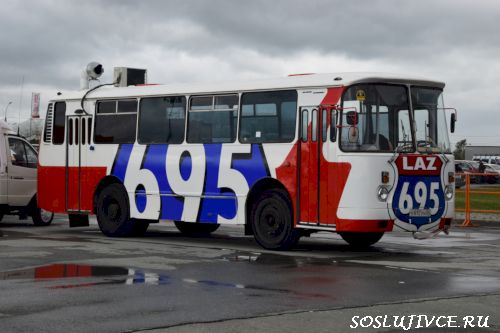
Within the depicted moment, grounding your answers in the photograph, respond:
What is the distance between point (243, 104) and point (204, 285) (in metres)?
6.90

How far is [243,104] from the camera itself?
59.5ft

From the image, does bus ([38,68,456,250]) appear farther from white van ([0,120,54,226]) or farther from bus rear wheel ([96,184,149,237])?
white van ([0,120,54,226])

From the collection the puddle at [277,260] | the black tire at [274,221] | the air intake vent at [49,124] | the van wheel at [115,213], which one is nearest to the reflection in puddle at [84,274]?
the puddle at [277,260]

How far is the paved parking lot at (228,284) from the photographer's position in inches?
361

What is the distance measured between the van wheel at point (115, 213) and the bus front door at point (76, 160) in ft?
1.90

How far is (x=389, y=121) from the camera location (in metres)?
16.6

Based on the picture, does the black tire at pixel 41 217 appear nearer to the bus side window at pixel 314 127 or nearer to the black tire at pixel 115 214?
the black tire at pixel 115 214

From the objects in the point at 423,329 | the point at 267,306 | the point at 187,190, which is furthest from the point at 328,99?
the point at 423,329

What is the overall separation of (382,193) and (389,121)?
1262 millimetres

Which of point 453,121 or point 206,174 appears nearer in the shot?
point 453,121

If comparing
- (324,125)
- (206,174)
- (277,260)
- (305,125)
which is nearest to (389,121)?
(324,125)

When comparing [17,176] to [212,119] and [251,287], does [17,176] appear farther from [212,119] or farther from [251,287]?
[251,287]

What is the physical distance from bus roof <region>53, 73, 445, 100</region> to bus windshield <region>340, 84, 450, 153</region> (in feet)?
0.44

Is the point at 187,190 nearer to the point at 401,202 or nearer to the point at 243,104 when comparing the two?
the point at 243,104
